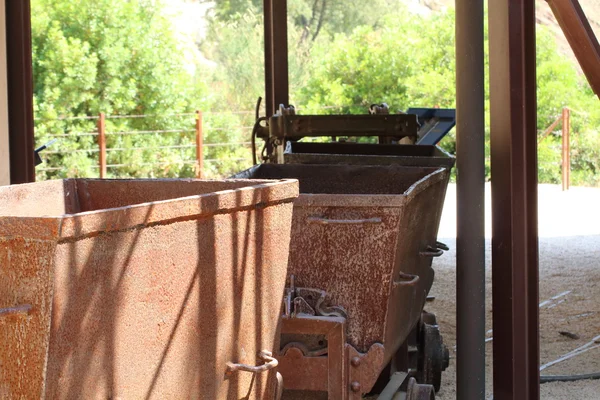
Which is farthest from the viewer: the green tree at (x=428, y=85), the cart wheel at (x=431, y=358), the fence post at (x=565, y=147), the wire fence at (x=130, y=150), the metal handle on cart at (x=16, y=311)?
the green tree at (x=428, y=85)

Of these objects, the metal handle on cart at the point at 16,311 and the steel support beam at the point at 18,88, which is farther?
the steel support beam at the point at 18,88

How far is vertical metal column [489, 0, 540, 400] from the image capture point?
4.56 meters

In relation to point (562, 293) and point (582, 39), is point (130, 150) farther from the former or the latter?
point (582, 39)

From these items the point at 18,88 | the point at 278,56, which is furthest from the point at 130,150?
the point at 18,88

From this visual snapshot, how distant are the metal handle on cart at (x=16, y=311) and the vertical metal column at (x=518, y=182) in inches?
112

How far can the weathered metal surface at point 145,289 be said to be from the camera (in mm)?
2311

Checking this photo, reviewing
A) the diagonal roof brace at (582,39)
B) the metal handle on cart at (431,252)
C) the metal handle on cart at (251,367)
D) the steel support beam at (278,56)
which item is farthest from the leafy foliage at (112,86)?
the metal handle on cart at (251,367)

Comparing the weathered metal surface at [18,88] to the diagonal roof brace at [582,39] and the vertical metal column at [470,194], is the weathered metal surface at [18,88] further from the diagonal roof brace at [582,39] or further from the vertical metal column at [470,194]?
the diagonal roof brace at [582,39]

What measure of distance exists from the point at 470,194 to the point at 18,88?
4.41 meters

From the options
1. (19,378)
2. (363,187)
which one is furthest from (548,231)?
(19,378)

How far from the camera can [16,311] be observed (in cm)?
228

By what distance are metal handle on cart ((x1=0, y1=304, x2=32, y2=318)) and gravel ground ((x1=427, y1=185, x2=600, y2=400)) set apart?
3.90 metres

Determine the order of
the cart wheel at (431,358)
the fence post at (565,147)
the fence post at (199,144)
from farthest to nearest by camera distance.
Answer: the fence post at (199,144) → the fence post at (565,147) → the cart wheel at (431,358)

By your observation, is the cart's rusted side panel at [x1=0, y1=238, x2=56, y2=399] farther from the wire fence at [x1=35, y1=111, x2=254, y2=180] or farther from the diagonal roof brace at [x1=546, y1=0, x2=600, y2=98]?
the wire fence at [x1=35, y1=111, x2=254, y2=180]
